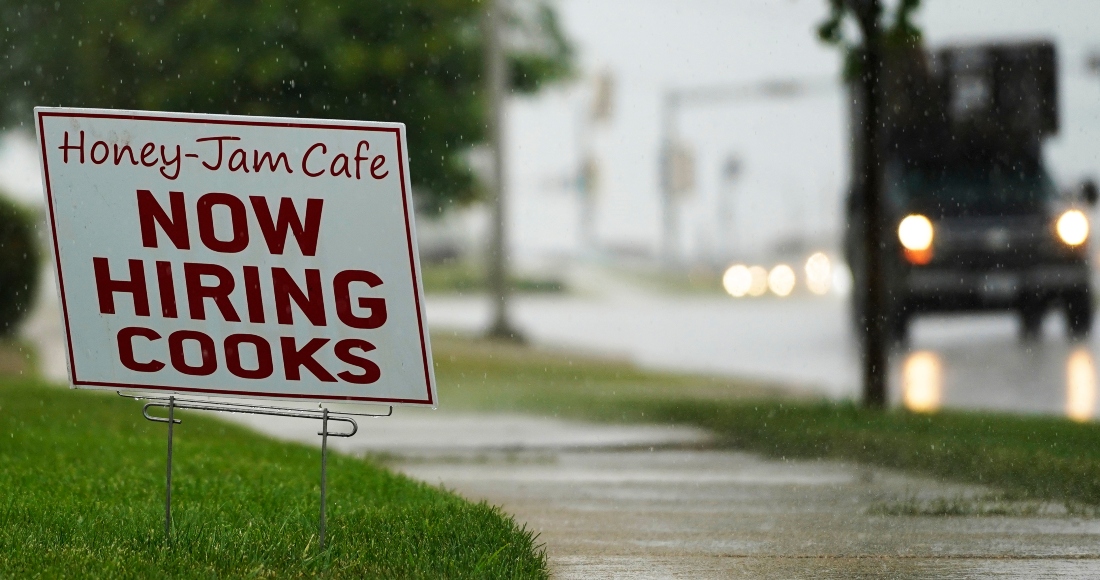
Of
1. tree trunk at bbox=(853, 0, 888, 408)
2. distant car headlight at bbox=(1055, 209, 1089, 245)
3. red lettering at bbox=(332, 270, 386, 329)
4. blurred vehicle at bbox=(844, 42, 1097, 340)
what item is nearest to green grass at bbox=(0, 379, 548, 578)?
red lettering at bbox=(332, 270, 386, 329)

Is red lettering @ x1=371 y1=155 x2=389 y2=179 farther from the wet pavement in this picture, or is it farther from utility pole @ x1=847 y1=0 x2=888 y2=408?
utility pole @ x1=847 y1=0 x2=888 y2=408

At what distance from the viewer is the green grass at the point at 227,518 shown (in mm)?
5449

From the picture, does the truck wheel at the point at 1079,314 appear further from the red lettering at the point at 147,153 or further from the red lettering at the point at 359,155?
the red lettering at the point at 147,153

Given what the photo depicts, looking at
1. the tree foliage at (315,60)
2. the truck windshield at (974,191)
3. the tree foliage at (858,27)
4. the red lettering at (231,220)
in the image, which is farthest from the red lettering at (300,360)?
the tree foliage at (315,60)

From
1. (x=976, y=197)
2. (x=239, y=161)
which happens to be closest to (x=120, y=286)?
(x=239, y=161)

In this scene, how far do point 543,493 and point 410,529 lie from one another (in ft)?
6.47

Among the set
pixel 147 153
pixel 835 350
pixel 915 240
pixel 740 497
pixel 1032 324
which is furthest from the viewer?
pixel 835 350

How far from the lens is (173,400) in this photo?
5609 mm

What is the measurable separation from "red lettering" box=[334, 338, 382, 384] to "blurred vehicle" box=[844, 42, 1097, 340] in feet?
41.4

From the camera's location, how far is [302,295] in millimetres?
5414

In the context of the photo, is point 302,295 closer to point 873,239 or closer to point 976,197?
point 873,239

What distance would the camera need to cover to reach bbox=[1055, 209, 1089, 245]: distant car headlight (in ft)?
58.8

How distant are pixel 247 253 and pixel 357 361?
1.60 ft

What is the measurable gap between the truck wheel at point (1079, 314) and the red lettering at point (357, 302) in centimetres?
1431
